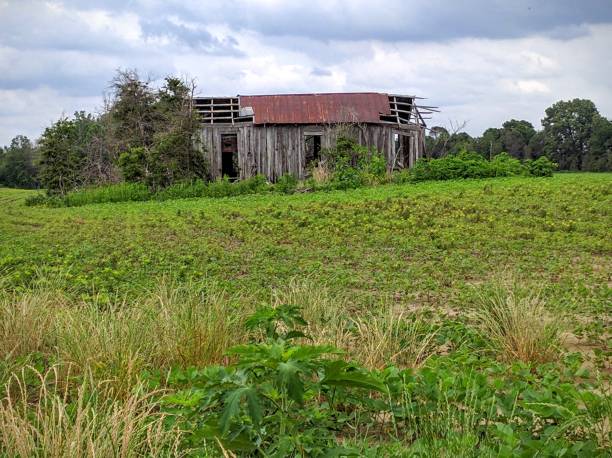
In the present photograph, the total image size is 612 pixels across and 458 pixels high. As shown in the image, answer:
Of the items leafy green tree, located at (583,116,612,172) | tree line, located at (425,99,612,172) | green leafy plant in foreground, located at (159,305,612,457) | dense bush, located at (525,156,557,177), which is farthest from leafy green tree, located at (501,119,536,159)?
green leafy plant in foreground, located at (159,305,612,457)

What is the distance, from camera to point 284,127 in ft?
94.9

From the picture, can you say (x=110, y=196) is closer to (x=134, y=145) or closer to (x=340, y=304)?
(x=134, y=145)

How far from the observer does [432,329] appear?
6676 millimetres

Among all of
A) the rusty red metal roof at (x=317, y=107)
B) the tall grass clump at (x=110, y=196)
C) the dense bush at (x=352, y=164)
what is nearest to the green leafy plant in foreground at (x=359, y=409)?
the dense bush at (x=352, y=164)

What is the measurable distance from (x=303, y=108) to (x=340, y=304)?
22862 millimetres

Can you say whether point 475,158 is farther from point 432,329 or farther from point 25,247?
point 432,329

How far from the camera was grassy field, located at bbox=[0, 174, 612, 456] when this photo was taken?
163 inches

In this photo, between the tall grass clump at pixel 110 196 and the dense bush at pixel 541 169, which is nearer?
the tall grass clump at pixel 110 196

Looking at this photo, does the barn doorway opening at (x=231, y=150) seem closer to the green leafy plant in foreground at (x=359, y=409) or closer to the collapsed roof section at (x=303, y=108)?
the collapsed roof section at (x=303, y=108)

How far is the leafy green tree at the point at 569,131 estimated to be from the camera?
1896 inches

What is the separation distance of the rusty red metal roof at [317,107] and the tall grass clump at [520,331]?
2259 cm

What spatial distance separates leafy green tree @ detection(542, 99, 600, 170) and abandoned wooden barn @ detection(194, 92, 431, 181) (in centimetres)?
2201

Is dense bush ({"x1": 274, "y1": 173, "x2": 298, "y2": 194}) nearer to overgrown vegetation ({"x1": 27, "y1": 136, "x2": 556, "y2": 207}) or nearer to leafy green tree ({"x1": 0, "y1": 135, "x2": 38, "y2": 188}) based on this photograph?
overgrown vegetation ({"x1": 27, "y1": 136, "x2": 556, "y2": 207})

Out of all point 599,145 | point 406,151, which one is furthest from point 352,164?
point 599,145
